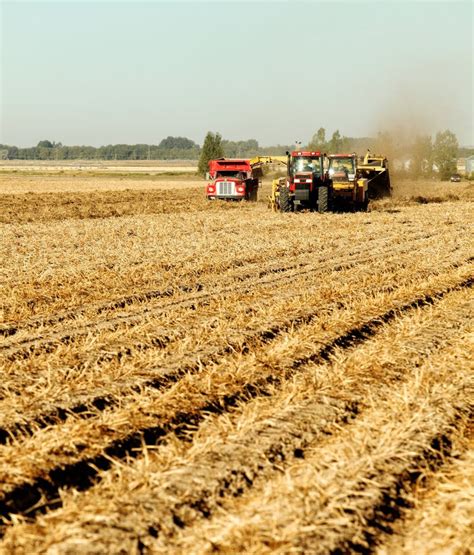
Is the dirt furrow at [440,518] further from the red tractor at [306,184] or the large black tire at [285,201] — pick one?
the large black tire at [285,201]

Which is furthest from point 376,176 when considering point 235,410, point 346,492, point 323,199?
point 346,492

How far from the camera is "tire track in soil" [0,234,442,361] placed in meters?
7.35

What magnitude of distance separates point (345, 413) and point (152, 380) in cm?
164

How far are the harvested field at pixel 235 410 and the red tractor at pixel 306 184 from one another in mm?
12482

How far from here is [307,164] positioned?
1000 inches

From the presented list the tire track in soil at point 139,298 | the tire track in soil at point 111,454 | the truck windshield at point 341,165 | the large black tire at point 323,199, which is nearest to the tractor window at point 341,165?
the truck windshield at point 341,165

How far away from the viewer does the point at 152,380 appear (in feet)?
20.3

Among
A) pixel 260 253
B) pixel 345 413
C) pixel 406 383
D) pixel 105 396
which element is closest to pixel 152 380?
pixel 105 396

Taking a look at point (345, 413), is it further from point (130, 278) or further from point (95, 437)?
point (130, 278)

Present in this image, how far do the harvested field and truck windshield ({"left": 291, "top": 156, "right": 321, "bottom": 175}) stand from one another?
13232 millimetres

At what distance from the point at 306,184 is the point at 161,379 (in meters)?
19.2

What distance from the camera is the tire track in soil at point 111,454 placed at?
4117mm

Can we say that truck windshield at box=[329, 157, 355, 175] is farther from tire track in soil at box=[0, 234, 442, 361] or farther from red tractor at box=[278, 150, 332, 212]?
tire track in soil at box=[0, 234, 442, 361]

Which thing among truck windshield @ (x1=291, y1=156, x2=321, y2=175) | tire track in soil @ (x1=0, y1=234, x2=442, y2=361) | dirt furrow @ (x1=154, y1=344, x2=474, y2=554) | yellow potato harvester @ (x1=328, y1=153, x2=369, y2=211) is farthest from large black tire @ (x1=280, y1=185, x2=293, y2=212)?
dirt furrow @ (x1=154, y1=344, x2=474, y2=554)
